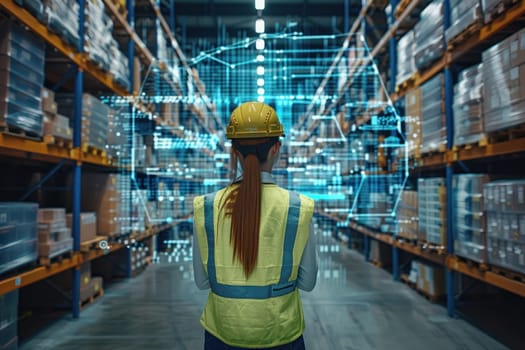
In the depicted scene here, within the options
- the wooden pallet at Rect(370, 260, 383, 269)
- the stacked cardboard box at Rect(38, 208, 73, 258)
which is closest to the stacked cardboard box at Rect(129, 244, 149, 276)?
the stacked cardboard box at Rect(38, 208, 73, 258)

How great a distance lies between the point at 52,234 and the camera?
4316mm

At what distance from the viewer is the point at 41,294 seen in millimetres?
5086

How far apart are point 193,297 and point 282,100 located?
4007 mm

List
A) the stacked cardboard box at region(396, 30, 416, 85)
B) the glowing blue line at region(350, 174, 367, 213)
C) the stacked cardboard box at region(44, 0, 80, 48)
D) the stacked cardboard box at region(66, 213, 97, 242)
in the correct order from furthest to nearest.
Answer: the glowing blue line at region(350, 174, 367, 213), the stacked cardboard box at region(396, 30, 416, 85), the stacked cardboard box at region(66, 213, 97, 242), the stacked cardboard box at region(44, 0, 80, 48)

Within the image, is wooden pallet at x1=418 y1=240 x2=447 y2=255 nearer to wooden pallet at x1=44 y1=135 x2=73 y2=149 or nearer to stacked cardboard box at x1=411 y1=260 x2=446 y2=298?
stacked cardboard box at x1=411 y1=260 x2=446 y2=298

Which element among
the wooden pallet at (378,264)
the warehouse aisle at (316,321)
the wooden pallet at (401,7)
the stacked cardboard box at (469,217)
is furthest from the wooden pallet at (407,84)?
the wooden pallet at (378,264)

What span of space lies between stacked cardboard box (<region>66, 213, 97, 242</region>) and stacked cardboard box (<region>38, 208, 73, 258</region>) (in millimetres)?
177

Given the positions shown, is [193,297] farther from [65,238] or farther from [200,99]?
[200,99]

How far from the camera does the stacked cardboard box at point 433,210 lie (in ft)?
16.5

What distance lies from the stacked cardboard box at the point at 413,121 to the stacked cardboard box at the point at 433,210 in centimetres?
50

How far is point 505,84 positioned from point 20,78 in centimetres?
409

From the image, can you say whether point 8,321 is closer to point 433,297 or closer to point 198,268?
point 198,268

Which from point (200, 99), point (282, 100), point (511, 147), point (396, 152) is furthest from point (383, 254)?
point (200, 99)

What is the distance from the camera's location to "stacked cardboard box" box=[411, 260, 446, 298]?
5.34 m
